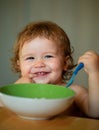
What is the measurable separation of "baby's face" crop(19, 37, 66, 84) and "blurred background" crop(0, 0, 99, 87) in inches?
57.6

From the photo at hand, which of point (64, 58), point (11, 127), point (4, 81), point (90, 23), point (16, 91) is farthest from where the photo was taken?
point (4, 81)

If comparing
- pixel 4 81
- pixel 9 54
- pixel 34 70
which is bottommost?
pixel 4 81

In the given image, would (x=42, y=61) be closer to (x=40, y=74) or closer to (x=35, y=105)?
(x=40, y=74)

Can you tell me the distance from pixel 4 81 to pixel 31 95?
2033 mm

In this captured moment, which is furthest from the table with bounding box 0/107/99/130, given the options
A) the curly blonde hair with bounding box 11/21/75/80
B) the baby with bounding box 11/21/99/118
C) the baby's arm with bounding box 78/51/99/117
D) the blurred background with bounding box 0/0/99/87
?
the blurred background with bounding box 0/0/99/87

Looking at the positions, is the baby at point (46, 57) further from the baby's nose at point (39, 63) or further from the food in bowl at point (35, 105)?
the food in bowl at point (35, 105)

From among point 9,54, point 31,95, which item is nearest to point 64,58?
point 31,95

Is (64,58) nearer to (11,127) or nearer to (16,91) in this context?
(16,91)

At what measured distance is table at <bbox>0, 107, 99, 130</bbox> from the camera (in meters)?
0.56

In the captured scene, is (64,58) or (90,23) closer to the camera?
(64,58)

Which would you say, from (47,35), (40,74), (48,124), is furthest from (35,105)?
(47,35)

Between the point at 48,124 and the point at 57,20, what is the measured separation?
212 cm

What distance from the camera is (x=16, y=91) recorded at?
754 millimetres

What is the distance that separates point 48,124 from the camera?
0.59 metres
